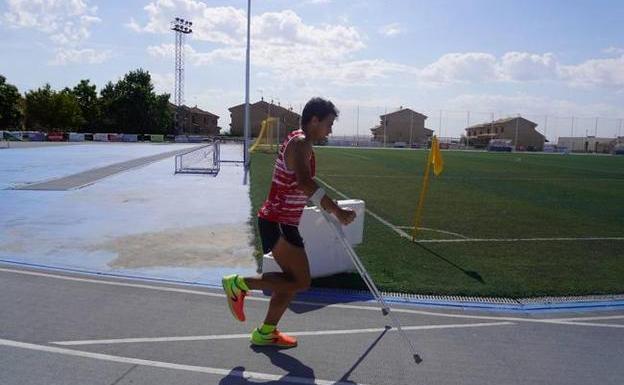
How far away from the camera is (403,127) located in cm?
10119

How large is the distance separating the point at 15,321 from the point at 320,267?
3.39 metres

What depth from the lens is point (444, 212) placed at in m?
13.0

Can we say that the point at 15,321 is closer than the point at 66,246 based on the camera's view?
Yes

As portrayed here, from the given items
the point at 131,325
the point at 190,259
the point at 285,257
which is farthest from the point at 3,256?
the point at 285,257

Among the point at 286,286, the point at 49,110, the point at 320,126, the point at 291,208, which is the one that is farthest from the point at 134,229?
the point at 49,110

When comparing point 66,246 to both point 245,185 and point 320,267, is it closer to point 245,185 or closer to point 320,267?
point 320,267

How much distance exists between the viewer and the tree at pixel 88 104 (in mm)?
75250

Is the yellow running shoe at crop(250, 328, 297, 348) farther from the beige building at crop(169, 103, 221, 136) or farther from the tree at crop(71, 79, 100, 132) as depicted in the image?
the beige building at crop(169, 103, 221, 136)

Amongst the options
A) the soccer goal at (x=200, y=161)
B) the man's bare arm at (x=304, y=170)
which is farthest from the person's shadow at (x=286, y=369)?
the soccer goal at (x=200, y=161)

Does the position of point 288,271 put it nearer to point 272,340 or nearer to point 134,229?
point 272,340

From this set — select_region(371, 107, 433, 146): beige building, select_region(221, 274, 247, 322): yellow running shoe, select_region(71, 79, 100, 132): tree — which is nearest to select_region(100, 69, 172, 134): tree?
select_region(71, 79, 100, 132): tree

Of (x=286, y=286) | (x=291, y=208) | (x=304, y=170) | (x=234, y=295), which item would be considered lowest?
(x=234, y=295)

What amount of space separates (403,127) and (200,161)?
77.0 metres

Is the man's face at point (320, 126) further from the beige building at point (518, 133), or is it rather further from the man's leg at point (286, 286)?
the beige building at point (518, 133)
